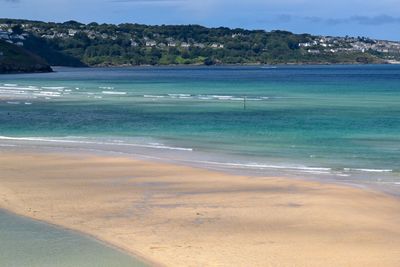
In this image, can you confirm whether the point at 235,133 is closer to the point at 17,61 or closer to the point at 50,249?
the point at 50,249

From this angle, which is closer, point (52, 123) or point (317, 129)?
point (317, 129)

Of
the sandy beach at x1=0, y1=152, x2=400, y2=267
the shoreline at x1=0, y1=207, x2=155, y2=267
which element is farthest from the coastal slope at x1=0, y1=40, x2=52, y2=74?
the shoreline at x1=0, y1=207, x2=155, y2=267

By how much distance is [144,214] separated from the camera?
1380 centimetres

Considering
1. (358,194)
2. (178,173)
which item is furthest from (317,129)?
(358,194)

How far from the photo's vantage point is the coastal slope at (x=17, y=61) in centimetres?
13862

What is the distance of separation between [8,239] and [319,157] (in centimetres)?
1276

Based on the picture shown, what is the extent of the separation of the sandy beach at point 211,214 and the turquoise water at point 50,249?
13.0 inches

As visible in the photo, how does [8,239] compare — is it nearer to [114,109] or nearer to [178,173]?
[178,173]

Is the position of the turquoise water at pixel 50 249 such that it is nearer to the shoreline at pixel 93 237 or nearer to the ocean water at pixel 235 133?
the shoreline at pixel 93 237

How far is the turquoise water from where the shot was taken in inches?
416

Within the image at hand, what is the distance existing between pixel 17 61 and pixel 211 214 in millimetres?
134880

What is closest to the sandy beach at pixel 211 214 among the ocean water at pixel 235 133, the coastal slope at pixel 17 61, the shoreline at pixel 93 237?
the shoreline at pixel 93 237

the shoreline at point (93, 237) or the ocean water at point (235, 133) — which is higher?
the shoreline at point (93, 237)

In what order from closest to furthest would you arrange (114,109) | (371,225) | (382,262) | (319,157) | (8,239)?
(382,262) → (8,239) → (371,225) → (319,157) → (114,109)
